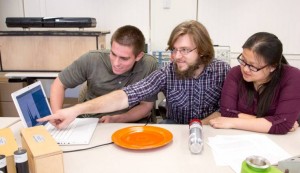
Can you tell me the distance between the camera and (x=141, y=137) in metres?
1.32

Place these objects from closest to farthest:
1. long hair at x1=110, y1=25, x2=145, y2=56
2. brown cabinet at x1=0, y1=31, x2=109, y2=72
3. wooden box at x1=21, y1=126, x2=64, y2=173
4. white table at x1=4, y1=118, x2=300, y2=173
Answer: wooden box at x1=21, y1=126, x2=64, y2=173
white table at x1=4, y1=118, x2=300, y2=173
long hair at x1=110, y1=25, x2=145, y2=56
brown cabinet at x1=0, y1=31, x2=109, y2=72

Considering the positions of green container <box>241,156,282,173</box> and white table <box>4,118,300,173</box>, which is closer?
green container <box>241,156,282,173</box>

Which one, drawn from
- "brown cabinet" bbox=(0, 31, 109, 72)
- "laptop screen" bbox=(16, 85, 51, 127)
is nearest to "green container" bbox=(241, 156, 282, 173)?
"laptop screen" bbox=(16, 85, 51, 127)

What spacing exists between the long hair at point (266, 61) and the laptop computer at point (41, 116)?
892 millimetres

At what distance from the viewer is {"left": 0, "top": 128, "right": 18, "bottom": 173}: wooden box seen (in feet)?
2.87

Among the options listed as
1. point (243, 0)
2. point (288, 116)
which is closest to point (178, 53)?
point (288, 116)

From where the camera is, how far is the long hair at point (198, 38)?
1609mm

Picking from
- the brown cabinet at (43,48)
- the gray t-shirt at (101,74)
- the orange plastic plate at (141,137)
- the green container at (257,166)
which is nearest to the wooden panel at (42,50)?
the brown cabinet at (43,48)

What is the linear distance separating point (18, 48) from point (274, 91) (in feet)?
8.09

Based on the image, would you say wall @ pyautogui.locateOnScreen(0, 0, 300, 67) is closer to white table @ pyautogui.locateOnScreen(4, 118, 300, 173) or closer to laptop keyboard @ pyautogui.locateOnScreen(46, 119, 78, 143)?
laptop keyboard @ pyautogui.locateOnScreen(46, 119, 78, 143)

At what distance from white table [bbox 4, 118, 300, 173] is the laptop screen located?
28cm

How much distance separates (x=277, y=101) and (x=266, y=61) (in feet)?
0.76

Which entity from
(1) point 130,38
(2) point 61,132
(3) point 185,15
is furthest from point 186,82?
(3) point 185,15

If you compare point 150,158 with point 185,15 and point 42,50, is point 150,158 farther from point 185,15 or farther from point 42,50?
point 185,15
